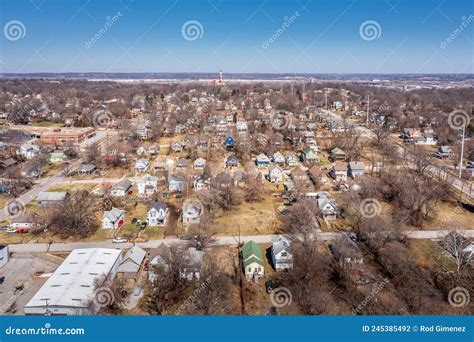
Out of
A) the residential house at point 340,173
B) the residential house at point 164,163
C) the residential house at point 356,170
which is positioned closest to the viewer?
the residential house at point 340,173

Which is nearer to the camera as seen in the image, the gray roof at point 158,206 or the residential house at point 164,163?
the gray roof at point 158,206

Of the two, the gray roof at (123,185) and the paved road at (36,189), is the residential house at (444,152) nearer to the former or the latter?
the gray roof at (123,185)

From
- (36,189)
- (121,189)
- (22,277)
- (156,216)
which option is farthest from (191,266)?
Answer: (36,189)

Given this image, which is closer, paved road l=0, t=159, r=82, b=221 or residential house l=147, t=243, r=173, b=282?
residential house l=147, t=243, r=173, b=282

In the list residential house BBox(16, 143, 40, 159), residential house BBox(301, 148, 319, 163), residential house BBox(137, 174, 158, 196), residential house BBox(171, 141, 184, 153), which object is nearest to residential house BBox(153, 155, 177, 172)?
residential house BBox(171, 141, 184, 153)

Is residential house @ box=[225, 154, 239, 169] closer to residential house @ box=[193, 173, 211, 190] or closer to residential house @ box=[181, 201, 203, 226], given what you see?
residential house @ box=[193, 173, 211, 190]

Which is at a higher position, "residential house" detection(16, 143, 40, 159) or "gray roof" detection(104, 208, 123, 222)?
"residential house" detection(16, 143, 40, 159)

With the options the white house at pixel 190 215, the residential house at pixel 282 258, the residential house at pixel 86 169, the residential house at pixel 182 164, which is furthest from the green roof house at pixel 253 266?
the residential house at pixel 86 169

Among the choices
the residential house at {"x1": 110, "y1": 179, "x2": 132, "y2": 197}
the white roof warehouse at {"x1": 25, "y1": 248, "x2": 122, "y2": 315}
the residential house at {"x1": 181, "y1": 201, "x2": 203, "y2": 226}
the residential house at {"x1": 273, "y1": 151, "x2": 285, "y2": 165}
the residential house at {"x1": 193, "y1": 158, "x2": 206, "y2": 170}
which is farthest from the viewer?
the residential house at {"x1": 273, "y1": 151, "x2": 285, "y2": 165}
